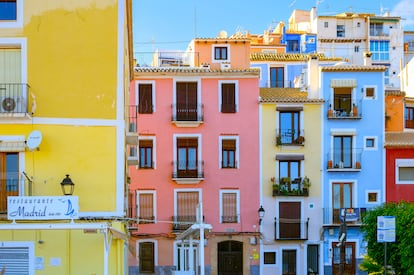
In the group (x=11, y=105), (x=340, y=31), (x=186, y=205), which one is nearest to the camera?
(x=11, y=105)

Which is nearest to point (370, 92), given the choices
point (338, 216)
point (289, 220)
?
point (338, 216)

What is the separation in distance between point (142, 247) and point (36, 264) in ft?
58.4

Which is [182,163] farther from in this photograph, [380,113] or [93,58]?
[93,58]

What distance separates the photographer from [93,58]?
19156mm

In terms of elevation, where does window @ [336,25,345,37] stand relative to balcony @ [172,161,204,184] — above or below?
above

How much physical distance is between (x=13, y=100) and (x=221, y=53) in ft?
88.7

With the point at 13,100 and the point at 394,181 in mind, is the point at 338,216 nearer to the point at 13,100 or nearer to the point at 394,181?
the point at 394,181

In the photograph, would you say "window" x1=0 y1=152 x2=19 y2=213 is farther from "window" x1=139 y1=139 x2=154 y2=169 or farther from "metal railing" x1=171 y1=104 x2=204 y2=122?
"metal railing" x1=171 y1=104 x2=204 y2=122

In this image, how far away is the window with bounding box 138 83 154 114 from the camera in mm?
36438

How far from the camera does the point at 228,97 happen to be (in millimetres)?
36906

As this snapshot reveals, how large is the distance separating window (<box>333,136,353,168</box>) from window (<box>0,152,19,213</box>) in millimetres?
21360

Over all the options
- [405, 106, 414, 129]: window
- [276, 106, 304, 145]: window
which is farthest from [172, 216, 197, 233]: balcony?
[405, 106, 414, 129]: window

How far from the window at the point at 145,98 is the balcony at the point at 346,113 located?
937 centimetres

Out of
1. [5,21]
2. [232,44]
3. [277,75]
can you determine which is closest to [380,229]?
[5,21]
